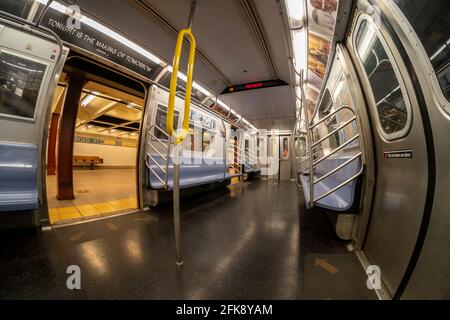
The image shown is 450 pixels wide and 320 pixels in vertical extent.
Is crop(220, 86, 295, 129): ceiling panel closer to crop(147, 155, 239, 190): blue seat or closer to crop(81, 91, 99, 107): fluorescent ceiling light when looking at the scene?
crop(147, 155, 239, 190): blue seat

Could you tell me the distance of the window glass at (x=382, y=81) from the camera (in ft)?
3.79

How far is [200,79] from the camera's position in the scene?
12.6ft

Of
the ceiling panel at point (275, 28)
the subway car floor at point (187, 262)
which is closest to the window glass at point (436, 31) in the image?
the subway car floor at point (187, 262)

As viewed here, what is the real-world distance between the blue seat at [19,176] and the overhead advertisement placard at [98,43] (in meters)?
1.48

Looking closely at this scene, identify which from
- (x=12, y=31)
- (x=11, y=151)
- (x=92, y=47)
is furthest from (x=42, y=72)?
(x=11, y=151)

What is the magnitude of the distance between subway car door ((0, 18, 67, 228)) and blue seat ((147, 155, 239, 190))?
1342 mm

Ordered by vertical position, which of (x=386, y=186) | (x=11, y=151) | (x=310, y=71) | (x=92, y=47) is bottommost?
(x=386, y=186)

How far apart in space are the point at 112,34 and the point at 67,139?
2319mm

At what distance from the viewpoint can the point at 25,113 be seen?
6.21 ft

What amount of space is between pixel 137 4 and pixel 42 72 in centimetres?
151

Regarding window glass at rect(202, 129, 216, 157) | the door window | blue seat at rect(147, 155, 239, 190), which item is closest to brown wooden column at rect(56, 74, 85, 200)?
blue seat at rect(147, 155, 239, 190)

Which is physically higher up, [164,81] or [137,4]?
[137,4]
